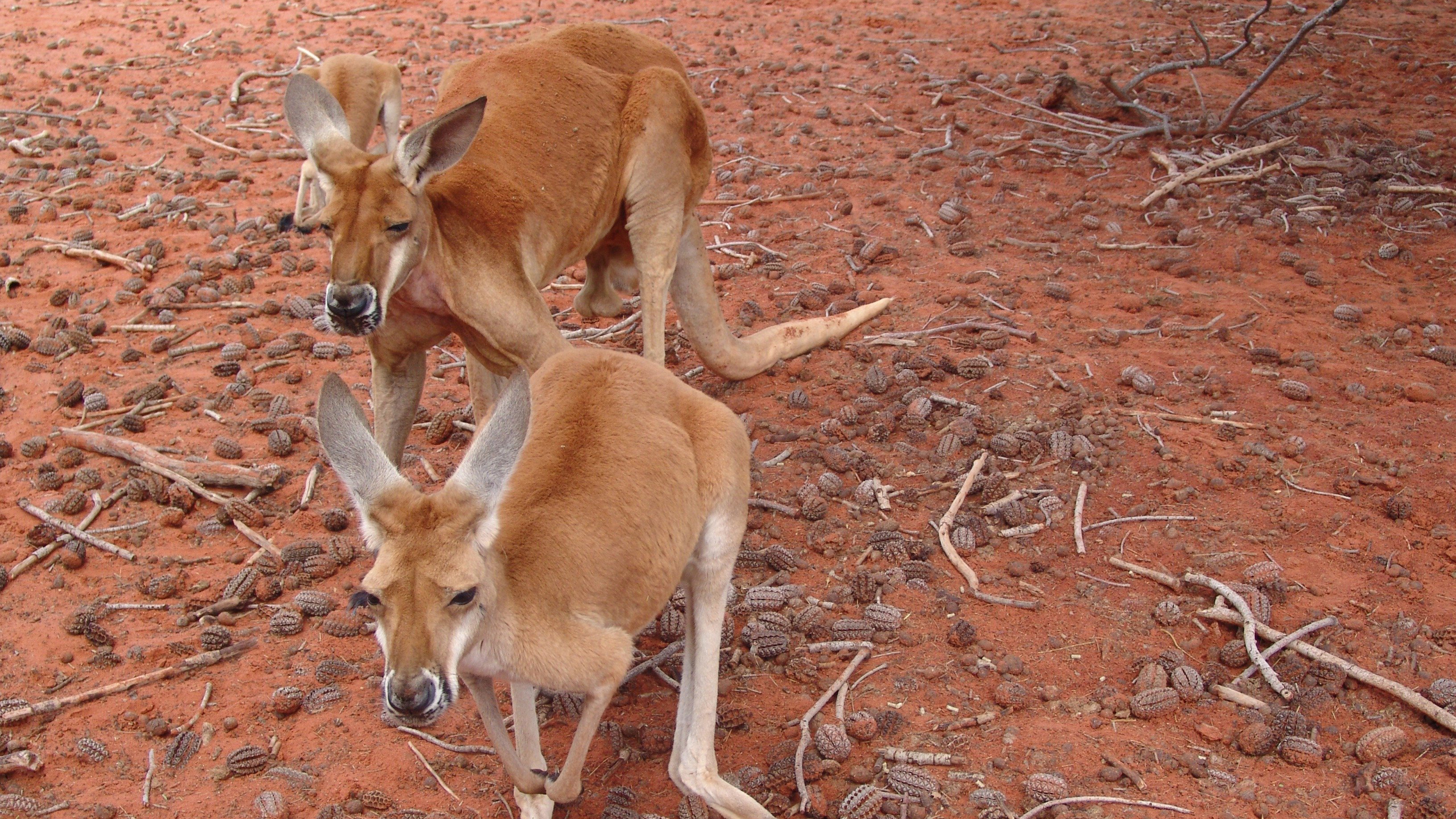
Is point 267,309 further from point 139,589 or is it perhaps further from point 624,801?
point 624,801

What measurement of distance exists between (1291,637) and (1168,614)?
0.37 metres

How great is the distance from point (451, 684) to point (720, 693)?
1.33m

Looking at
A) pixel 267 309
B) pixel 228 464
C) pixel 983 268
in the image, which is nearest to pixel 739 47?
pixel 983 268

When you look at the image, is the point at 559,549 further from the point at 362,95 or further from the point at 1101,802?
the point at 362,95

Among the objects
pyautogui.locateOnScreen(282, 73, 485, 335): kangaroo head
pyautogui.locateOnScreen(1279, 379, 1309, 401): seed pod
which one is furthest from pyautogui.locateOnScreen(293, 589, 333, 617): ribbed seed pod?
pyautogui.locateOnScreen(1279, 379, 1309, 401): seed pod

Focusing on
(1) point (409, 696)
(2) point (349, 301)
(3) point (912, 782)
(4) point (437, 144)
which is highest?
(4) point (437, 144)

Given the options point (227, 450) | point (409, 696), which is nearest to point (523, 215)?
point (227, 450)

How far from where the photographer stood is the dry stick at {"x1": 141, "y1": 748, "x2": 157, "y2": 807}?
3.19 meters

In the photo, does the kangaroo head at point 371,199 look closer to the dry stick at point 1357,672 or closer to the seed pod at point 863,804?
the seed pod at point 863,804

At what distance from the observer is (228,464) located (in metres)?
4.73

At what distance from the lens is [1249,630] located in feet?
11.5

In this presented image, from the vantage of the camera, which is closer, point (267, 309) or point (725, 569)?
point (725, 569)

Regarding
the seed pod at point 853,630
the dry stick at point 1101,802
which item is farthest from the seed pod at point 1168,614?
the seed pod at point 853,630

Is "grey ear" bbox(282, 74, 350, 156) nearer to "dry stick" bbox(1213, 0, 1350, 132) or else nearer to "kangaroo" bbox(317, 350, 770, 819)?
"kangaroo" bbox(317, 350, 770, 819)
